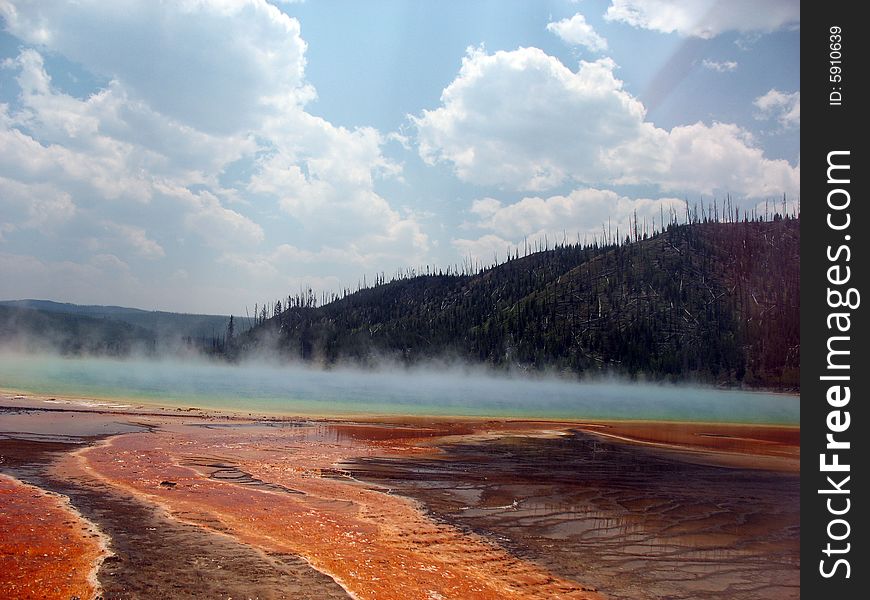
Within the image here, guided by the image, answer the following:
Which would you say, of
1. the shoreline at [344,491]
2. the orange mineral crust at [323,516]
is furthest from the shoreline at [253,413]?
the orange mineral crust at [323,516]

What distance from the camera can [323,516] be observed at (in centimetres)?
1284

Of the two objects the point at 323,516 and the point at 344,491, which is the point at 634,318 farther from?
the point at 323,516

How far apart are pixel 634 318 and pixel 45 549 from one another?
134715 mm

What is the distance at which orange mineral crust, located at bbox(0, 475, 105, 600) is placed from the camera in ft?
26.3

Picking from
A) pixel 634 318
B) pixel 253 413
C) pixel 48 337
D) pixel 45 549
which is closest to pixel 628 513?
pixel 45 549

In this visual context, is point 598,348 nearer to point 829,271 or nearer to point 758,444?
point 758,444

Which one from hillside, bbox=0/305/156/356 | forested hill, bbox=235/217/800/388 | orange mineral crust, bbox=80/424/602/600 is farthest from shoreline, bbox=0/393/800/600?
hillside, bbox=0/305/156/356

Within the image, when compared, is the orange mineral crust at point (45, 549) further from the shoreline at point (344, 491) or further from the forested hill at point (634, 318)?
the forested hill at point (634, 318)

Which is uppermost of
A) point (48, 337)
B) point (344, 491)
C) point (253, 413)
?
point (48, 337)

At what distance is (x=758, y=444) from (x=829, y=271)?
24.8 metres

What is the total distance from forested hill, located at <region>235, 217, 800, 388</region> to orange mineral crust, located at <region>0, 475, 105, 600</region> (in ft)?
379

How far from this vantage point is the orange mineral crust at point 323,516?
940cm

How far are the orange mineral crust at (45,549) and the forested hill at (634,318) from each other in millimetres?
115665

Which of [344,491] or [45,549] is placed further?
[344,491]
